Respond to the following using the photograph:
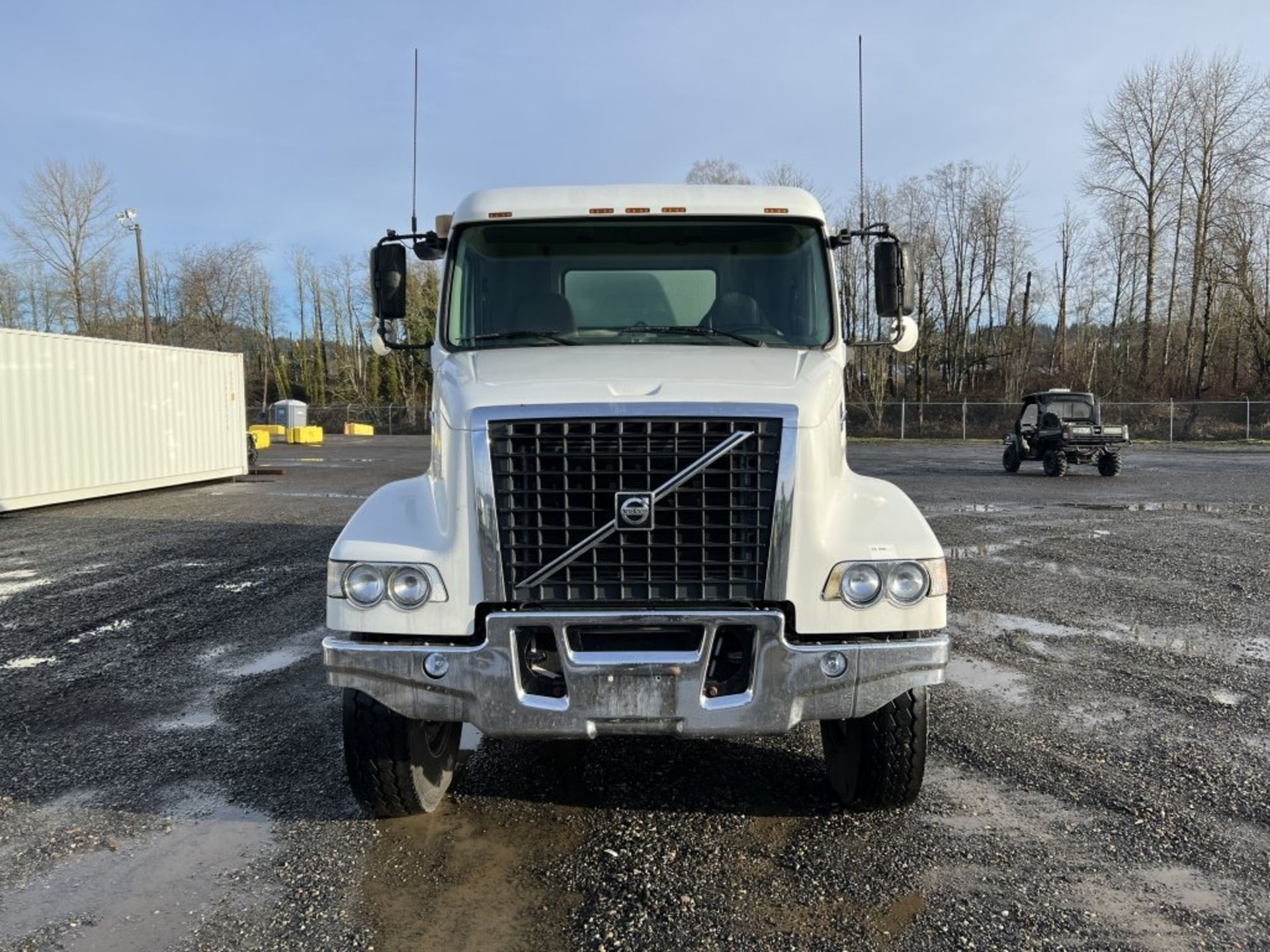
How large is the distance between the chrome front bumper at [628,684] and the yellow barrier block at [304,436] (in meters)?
35.3

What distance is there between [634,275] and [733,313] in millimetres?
536

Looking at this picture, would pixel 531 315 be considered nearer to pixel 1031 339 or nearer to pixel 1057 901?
pixel 1057 901

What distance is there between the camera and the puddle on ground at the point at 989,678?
5.24 meters

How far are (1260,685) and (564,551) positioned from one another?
15.1 ft

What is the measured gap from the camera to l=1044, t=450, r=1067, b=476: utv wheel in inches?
803

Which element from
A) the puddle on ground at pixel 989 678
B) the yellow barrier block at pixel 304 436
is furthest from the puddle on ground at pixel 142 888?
the yellow barrier block at pixel 304 436

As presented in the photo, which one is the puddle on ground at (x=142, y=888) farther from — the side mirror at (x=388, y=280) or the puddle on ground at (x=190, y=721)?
the side mirror at (x=388, y=280)

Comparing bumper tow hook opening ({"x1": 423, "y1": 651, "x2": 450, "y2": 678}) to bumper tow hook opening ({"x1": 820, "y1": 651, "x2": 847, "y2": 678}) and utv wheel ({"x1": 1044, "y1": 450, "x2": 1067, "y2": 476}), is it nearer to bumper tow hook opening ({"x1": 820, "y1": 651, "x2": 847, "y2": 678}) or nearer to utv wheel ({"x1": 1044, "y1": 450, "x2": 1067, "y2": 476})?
bumper tow hook opening ({"x1": 820, "y1": 651, "x2": 847, "y2": 678})

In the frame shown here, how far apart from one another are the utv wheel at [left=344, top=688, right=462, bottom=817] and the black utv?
1976cm

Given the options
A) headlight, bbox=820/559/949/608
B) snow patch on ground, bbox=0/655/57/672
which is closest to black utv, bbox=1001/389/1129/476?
headlight, bbox=820/559/949/608

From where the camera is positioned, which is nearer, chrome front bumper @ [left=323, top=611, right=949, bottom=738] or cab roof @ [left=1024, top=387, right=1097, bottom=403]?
chrome front bumper @ [left=323, top=611, right=949, bottom=738]

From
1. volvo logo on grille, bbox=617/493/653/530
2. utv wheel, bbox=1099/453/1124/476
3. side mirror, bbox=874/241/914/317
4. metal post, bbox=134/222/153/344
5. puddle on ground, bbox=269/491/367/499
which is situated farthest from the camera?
metal post, bbox=134/222/153/344

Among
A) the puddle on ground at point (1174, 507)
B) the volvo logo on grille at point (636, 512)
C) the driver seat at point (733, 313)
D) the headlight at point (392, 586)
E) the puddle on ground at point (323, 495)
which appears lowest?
the puddle on ground at point (323, 495)

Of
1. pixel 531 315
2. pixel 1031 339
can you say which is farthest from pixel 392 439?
pixel 531 315
